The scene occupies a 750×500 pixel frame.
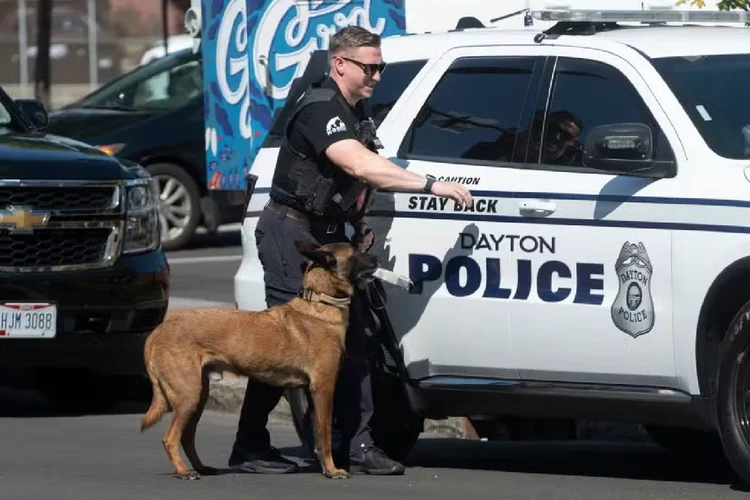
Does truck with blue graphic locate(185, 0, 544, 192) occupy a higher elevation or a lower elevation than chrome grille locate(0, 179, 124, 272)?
higher

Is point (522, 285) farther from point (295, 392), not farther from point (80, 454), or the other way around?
point (80, 454)

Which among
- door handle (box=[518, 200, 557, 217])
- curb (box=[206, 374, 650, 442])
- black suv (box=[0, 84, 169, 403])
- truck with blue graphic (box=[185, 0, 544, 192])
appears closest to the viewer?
door handle (box=[518, 200, 557, 217])

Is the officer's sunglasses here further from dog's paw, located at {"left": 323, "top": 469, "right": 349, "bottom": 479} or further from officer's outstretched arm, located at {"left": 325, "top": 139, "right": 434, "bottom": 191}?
dog's paw, located at {"left": 323, "top": 469, "right": 349, "bottom": 479}

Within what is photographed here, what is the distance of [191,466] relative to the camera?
777 centimetres

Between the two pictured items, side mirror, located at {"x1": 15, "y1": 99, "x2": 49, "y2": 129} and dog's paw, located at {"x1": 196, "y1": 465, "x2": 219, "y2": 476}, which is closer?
dog's paw, located at {"x1": 196, "y1": 465, "x2": 219, "y2": 476}

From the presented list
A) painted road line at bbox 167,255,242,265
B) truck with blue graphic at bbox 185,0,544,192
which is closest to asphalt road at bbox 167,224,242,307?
painted road line at bbox 167,255,242,265

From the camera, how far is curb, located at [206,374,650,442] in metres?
8.99

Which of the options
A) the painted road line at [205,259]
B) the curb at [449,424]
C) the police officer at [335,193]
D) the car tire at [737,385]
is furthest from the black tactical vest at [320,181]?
the painted road line at [205,259]

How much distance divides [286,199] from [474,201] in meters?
0.76

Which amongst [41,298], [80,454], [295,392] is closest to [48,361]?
[41,298]

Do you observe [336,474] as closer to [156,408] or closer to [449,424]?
[156,408]

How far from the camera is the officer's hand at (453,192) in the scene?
6.92 m

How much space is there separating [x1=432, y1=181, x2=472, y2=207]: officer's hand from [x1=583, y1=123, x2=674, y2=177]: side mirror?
474 mm

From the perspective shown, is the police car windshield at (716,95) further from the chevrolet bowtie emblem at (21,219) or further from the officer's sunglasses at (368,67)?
the chevrolet bowtie emblem at (21,219)
